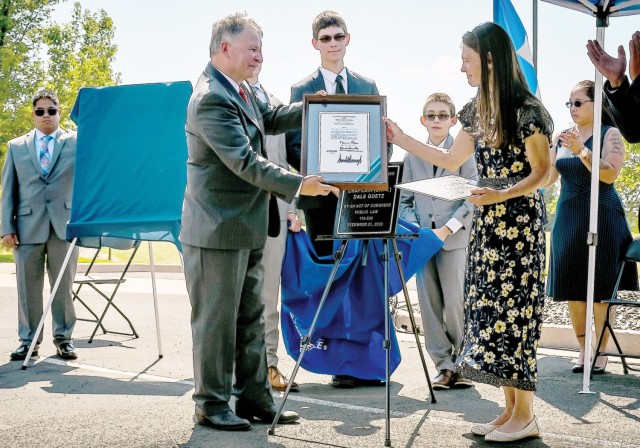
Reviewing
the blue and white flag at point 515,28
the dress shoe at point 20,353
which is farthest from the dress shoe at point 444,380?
the blue and white flag at point 515,28

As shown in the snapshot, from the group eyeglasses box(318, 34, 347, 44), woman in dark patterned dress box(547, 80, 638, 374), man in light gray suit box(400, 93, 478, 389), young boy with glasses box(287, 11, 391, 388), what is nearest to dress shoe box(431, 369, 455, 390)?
man in light gray suit box(400, 93, 478, 389)

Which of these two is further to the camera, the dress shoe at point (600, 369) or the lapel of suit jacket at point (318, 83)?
the dress shoe at point (600, 369)

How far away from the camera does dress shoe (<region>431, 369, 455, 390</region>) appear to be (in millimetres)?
6090

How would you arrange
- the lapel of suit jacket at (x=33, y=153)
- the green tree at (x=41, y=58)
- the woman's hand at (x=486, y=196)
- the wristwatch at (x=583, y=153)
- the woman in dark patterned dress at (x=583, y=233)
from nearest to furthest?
1. the woman's hand at (x=486, y=196)
2. the wristwatch at (x=583, y=153)
3. the woman in dark patterned dress at (x=583, y=233)
4. the lapel of suit jacket at (x=33, y=153)
5. the green tree at (x=41, y=58)

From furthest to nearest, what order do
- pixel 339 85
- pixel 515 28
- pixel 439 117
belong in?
pixel 515 28, pixel 439 117, pixel 339 85

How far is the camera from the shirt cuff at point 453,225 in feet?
20.7

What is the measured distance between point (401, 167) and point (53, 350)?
404 centimetres

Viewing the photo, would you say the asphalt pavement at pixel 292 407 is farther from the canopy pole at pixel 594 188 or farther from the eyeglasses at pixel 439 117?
the eyeglasses at pixel 439 117

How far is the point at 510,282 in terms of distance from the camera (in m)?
4.57

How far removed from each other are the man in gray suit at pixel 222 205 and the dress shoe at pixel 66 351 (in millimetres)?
2891

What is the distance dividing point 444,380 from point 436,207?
1299 mm

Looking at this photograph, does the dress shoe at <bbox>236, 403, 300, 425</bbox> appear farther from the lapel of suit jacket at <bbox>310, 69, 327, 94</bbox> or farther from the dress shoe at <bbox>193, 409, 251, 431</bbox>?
the lapel of suit jacket at <bbox>310, 69, 327, 94</bbox>

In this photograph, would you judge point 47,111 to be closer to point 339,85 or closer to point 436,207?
point 339,85

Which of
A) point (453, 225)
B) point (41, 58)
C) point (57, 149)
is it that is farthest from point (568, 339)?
point (41, 58)
